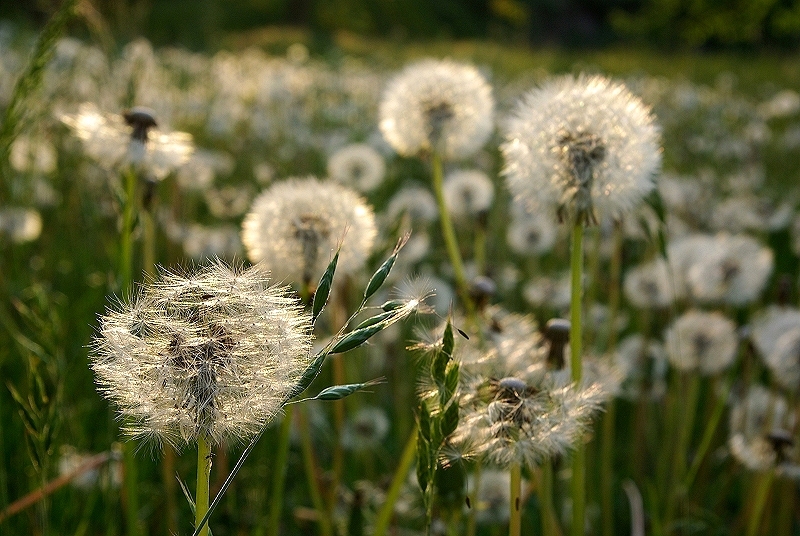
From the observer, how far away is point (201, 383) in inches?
31.5

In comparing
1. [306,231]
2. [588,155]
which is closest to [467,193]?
[306,231]

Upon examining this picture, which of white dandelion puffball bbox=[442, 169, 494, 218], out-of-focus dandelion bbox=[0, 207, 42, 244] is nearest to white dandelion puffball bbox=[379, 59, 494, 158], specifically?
white dandelion puffball bbox=[442, 169, 494, 218]

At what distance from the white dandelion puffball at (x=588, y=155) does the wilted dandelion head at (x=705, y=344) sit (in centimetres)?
120

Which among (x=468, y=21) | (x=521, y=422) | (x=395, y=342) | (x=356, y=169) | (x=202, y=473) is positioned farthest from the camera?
(x=468, y=21)

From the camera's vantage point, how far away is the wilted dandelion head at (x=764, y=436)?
1.78m

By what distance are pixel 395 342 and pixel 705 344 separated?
1071 millimetres

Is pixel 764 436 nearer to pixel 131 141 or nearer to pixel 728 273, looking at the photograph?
pixel 728 273

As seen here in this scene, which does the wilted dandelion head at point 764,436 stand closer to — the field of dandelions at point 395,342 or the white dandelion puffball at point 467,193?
the field of dandelions at point 395,342

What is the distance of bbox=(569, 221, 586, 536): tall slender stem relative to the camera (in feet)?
4.06

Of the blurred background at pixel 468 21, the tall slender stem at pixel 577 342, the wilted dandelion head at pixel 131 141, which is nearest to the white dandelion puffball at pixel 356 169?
the wilted dandelion head at pixel 131 141

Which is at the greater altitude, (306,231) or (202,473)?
(306,231)

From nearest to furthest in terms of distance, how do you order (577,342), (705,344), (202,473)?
1. (202,473)
2. (577,342)
3. (705,344)

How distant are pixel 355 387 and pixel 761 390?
2429 millimetres

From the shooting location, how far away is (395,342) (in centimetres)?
302
